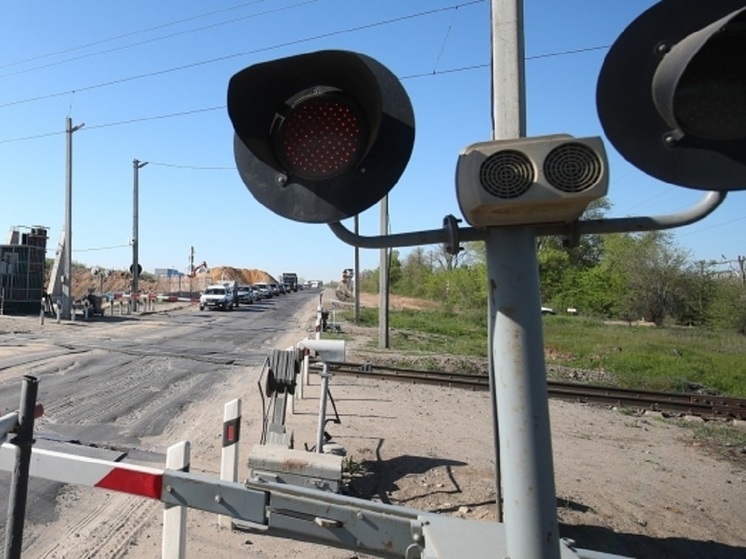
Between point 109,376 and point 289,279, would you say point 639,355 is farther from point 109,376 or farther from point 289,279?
point 289,279

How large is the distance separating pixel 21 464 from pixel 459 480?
4211 millimetres

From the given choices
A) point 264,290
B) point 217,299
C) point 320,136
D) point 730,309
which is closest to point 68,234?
point 217,299

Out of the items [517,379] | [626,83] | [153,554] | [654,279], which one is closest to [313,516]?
[517,379]

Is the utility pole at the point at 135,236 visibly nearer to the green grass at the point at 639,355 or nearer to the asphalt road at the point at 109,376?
the asphalt road at the point at 109,376

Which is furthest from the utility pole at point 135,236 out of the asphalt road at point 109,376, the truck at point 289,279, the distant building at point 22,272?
the truck at point 289,279

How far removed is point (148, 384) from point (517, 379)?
9.53 metres

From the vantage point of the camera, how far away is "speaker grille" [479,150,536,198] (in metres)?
1.29

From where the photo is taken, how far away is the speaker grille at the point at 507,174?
4.23ft

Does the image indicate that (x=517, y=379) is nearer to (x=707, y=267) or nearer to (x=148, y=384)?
(x=148, y=384)

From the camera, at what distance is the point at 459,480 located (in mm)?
A: 5406

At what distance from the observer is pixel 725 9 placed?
1264mm

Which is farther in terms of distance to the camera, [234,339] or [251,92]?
[234,339]

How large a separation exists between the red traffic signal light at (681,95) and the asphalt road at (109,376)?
14.1ft

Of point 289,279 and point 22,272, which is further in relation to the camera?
point 289,279
